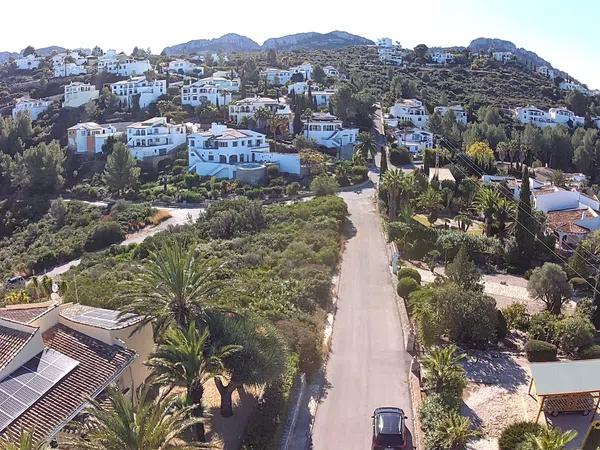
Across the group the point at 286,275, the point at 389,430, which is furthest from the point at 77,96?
the point at 389,430

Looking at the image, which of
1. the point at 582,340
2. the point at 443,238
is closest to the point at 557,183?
the point at 443,238

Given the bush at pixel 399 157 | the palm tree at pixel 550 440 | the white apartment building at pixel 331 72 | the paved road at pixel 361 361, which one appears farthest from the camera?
the white apartment building at pixel 331 72

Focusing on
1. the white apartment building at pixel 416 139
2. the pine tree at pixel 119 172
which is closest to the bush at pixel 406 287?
the pine tree at pixel 119 172

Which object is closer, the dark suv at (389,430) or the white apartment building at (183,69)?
the dark suv at (389,430)

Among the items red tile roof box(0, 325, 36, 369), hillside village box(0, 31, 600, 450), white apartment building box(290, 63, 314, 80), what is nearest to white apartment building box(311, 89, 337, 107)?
hillside village box(0, 31, 600, 450)

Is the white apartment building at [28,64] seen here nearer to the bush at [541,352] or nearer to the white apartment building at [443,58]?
the white apartment building at [443,58]

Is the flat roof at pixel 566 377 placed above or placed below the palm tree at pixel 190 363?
below
